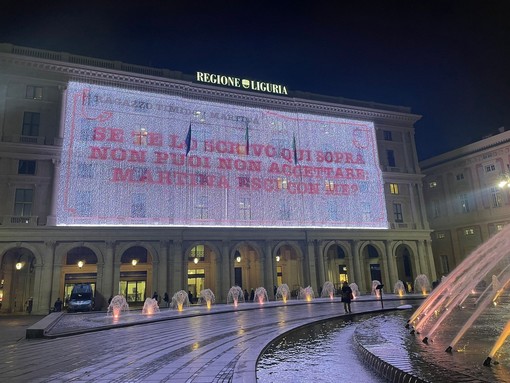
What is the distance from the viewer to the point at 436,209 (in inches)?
2112

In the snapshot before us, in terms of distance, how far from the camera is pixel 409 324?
13.6 m

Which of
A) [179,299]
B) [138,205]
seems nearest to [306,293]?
[179,299]

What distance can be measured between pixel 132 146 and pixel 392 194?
3019 cm

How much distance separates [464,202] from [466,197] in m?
0.74

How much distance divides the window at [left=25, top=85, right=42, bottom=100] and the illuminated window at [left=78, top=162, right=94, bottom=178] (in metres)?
7.49

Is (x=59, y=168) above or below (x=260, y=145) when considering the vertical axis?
below

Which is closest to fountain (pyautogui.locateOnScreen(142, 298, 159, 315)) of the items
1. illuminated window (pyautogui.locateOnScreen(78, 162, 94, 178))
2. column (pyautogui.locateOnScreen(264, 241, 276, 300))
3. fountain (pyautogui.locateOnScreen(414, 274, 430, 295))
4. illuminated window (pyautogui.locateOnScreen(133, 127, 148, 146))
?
illuminated window (pyautogui.locateOnScreen(78, 162, 94, 178))

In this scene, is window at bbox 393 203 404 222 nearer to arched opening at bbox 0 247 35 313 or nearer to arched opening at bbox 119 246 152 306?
arched opening at bbox 119 246 152 306

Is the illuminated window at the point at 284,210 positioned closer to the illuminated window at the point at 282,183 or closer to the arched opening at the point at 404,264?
the illuminated window at the point at 282,183

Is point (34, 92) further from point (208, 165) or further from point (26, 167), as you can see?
point (208, 165)

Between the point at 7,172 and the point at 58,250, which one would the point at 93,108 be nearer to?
the point at 7,172

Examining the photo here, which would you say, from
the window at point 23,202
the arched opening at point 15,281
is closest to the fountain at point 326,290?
the arched opening at point 15,281

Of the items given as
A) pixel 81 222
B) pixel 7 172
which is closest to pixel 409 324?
pixel 81 222

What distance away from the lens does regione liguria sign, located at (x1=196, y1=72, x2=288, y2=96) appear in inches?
1476
